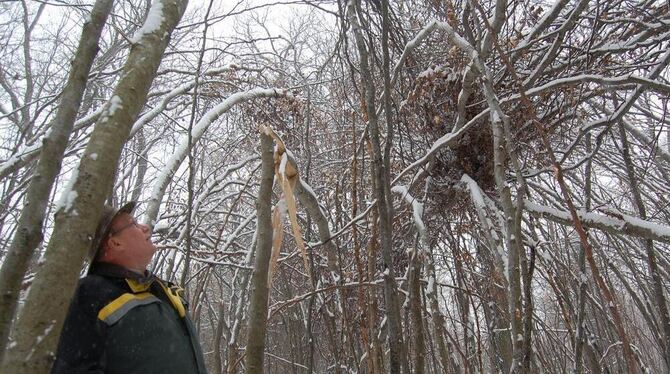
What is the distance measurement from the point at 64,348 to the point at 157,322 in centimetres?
22

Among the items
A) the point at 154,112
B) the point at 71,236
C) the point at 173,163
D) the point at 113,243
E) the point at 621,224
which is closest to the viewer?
the point at 71,236

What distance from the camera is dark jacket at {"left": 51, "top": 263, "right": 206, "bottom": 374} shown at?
1.17m

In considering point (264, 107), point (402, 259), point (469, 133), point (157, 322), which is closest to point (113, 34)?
point (264, 107)

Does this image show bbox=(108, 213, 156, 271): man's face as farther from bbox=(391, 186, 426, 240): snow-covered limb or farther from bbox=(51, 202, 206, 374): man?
bbox=(391, 186, 426, 240): snow-covered limb

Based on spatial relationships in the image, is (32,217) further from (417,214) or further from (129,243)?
(417,214)

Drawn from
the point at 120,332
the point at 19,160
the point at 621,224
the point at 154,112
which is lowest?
the point at 120,332

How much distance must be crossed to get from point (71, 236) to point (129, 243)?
2.68 feet

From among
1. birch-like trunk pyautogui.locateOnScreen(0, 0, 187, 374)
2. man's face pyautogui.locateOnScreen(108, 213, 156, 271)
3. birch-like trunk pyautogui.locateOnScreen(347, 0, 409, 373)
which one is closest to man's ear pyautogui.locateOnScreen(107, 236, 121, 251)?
man's face pyautogui.locateOnScreen(108, 213, 156, 271)

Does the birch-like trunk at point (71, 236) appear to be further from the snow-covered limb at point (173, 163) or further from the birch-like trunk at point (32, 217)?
the snow-covered limb at point (173, 163)

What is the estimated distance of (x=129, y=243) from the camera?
1431 mm

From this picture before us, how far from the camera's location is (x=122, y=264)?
1.37m

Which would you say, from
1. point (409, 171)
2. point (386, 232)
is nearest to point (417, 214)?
point (409, 171)

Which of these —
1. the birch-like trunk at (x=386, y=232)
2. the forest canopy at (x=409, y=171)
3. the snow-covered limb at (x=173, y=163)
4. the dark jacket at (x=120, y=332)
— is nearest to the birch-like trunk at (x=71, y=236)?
the forest canopy at (x=409, y=171)

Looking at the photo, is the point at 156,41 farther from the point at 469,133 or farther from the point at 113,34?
the point at 113,34
